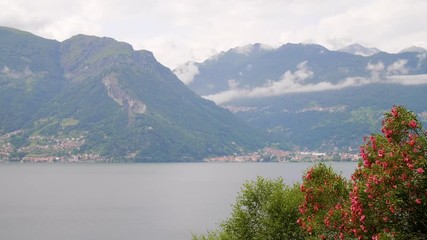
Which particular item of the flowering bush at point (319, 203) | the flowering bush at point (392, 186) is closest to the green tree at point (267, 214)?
the flowering bush at point (319, 203)

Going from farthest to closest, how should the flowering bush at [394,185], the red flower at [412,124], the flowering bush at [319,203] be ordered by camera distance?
the flowering bush at [319,203]
the red flower at [412,124]
the flowering bush at [394,185]

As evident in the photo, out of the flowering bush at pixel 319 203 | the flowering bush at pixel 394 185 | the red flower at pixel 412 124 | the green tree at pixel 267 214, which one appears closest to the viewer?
the flowering bush at pixel 394 185

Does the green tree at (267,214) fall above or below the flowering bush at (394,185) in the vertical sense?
below

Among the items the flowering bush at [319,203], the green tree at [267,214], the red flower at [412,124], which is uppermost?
the red flower at [412,124]

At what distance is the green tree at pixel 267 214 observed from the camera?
50781mm

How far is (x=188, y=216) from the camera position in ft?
555

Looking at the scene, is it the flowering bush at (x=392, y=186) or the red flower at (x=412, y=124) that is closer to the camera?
the flowering bush at (x=392, y=186)

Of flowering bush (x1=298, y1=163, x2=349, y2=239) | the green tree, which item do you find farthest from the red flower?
the green tree

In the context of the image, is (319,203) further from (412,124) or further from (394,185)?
(394,185)

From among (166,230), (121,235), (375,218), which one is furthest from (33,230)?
(375,218)

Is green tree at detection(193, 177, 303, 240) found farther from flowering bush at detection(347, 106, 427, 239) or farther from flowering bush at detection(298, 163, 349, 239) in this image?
flowering bush at detection(347, 106, 427, 239)

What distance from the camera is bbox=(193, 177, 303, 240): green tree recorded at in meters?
50.8

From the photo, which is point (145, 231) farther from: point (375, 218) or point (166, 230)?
point (375, 218)

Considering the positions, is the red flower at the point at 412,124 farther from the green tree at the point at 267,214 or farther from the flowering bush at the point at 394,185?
the green tree at the point at 267,214
